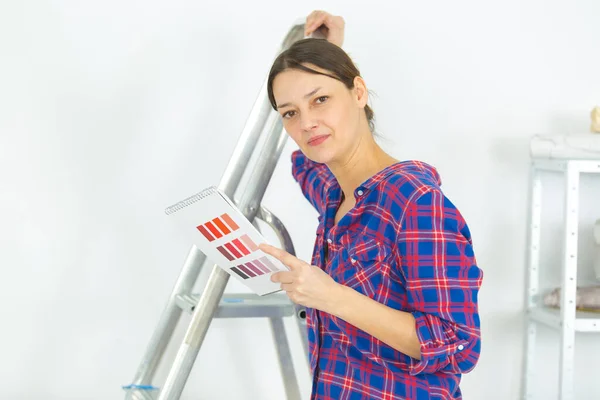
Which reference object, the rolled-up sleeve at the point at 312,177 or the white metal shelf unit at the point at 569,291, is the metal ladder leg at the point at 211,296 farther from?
the white metal shelf unit at the point at 569,291

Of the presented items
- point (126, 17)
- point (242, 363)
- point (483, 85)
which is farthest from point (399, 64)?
point (242, 363)

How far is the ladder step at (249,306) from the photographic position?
1.50m

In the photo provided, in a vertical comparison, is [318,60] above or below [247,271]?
above

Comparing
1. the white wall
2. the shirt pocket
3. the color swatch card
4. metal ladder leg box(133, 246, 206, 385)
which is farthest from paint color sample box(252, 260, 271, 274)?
the white wall

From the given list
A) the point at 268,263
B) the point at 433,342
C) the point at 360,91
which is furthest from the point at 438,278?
the point at 360,91

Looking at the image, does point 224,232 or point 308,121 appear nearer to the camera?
point 224,232

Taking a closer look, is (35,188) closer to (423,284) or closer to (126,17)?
(126,17)

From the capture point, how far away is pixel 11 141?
1.87m

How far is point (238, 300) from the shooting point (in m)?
1.59

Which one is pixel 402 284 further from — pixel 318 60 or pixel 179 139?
pixel 179 139

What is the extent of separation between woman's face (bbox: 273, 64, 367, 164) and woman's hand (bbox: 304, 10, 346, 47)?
30cm

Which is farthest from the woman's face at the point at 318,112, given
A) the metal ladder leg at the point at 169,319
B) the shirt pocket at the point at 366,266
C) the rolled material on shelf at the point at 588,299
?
the rolled material on shelf at the point at 588,299

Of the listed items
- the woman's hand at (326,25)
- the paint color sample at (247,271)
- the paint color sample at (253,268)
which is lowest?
the paint color sample at (253,268)

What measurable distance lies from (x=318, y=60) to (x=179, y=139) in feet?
2.53
